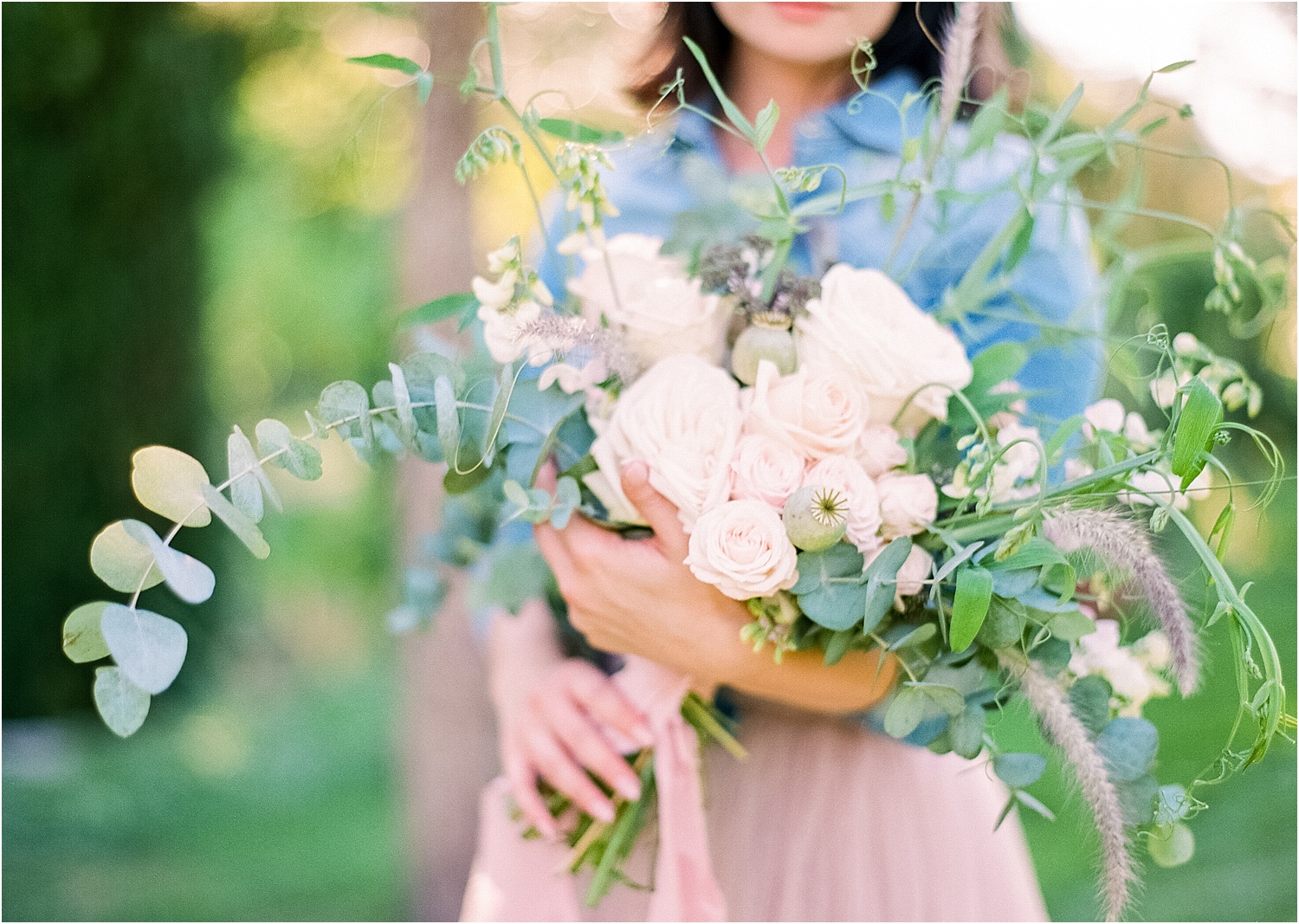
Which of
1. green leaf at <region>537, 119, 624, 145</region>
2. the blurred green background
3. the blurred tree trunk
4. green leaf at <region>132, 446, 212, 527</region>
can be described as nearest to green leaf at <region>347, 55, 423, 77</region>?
green leaf at <region>537, 119, 624, 145</region>

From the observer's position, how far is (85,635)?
646 millimetres

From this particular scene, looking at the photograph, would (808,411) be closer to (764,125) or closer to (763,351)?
(763,351)

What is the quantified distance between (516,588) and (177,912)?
2.64m

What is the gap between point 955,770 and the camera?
116cm

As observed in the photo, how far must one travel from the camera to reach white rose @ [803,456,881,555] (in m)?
0.74

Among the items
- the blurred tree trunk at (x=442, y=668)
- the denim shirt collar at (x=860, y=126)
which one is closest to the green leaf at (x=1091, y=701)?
the denim shirt collar at (x=860, y=126)

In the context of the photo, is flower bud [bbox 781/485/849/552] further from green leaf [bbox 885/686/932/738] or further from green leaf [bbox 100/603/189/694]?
green leaf [bbox 100/603/189/694]

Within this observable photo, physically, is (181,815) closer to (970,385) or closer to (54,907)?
(54,907)

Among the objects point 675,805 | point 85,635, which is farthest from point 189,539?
point 85,635

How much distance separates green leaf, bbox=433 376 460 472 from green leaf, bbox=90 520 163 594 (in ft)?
0.68

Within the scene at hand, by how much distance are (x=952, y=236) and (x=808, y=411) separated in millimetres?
395

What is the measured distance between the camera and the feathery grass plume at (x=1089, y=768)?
0.69 metres

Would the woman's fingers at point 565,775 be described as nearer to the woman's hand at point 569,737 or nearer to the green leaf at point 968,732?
the woman's hand at point 569,737

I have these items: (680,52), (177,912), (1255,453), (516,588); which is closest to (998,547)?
(516,588)
